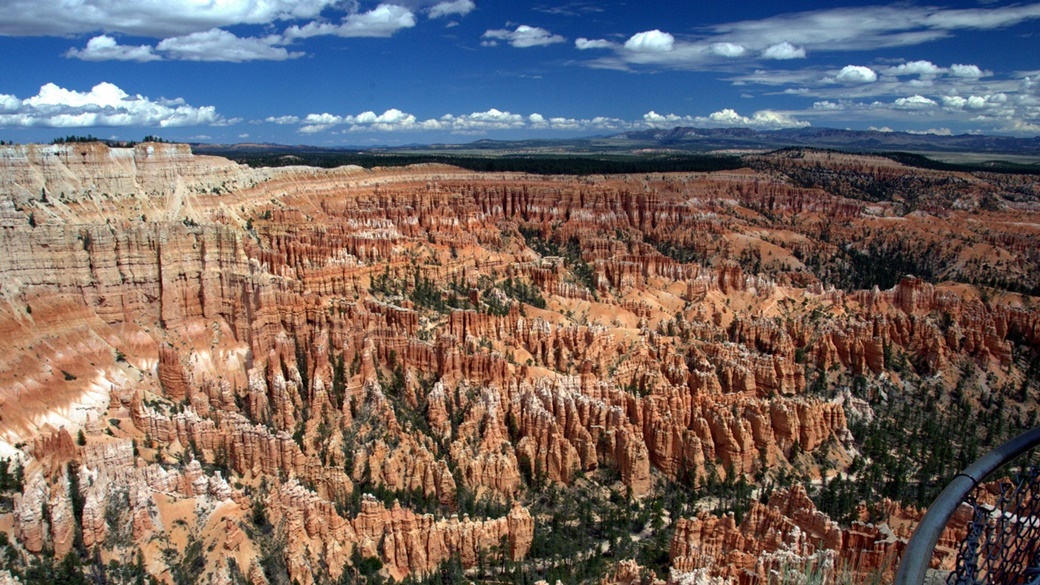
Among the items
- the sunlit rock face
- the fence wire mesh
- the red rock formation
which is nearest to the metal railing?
the fence wire mesh

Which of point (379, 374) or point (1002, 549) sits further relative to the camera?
point (379, 374)

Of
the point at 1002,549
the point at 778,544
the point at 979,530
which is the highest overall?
the point at 979,530

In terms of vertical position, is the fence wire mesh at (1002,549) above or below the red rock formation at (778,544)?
above

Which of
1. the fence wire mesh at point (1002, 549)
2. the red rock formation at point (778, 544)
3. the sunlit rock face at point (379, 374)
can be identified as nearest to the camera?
the fence wire mesh at point (1002, 549)

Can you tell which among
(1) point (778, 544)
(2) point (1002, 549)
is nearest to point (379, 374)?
(1) point (778, 544)

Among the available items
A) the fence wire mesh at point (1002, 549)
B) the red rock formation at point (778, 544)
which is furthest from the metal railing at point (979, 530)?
the red rock formation at point (778, 544)

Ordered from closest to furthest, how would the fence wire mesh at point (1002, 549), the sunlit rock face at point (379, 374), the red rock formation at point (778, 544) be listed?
the fence wire mesh at point (1002, 549) → the red rock formation at point (778, 544) → the sunlit rock face at point (379, 374)

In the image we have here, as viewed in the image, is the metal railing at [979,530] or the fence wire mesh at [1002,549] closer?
the metal railing at [979,530]

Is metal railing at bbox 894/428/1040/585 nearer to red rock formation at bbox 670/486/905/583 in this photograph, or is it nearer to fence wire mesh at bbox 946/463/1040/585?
fence wire mesh at bbox 946/463/1040/585

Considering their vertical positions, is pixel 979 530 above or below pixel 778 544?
above

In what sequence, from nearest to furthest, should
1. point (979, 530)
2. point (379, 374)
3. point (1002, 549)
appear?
point (979, 530)
point (1002, 549)
point (379, 374)

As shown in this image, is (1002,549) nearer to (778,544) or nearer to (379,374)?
(778,544)

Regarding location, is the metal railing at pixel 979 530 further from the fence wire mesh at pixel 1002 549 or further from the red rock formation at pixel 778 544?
the red rock formation at pixel 778 544
